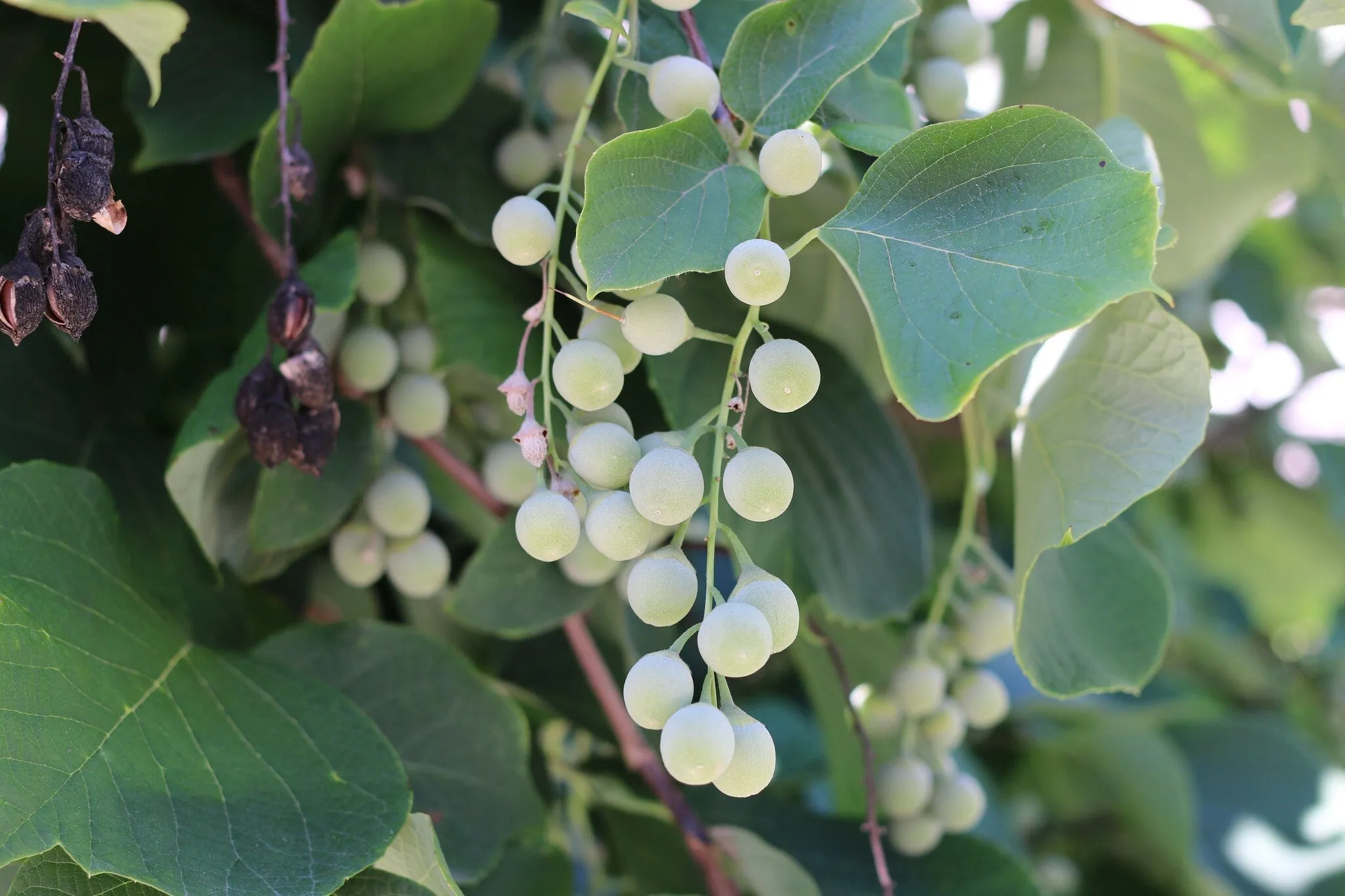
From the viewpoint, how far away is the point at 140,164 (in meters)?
0.68

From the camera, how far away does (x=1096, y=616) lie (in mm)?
715

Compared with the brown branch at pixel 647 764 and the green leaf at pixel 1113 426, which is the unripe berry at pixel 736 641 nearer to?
the green leaf at pixel 1113 426

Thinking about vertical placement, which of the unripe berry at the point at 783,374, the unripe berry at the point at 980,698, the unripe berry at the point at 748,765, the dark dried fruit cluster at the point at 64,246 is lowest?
the unripe berry at the point at 980,698

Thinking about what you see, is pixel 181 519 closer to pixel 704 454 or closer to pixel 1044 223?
pixel 704 454

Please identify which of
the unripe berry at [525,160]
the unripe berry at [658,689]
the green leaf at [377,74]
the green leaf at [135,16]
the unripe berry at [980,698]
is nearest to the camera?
the green leaf at [135,16]

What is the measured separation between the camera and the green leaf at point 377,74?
62cm

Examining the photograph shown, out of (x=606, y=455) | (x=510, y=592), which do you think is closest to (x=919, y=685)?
(x=510, y=592)

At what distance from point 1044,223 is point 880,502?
1.15 ft

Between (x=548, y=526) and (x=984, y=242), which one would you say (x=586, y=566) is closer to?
(x=548, y=526)

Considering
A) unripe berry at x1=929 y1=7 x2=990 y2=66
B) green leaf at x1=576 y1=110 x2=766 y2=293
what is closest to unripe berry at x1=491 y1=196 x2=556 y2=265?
green leaf at x1=576 y1=110 x2=766 y2=293

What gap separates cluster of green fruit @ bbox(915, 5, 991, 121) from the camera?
0.73 m

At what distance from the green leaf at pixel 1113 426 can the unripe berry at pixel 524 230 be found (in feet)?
0.89

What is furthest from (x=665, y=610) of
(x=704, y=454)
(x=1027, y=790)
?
(x=1027, y=790)

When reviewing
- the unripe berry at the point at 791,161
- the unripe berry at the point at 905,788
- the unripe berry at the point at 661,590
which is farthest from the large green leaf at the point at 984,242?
the unripe berry at the point at 905,788
